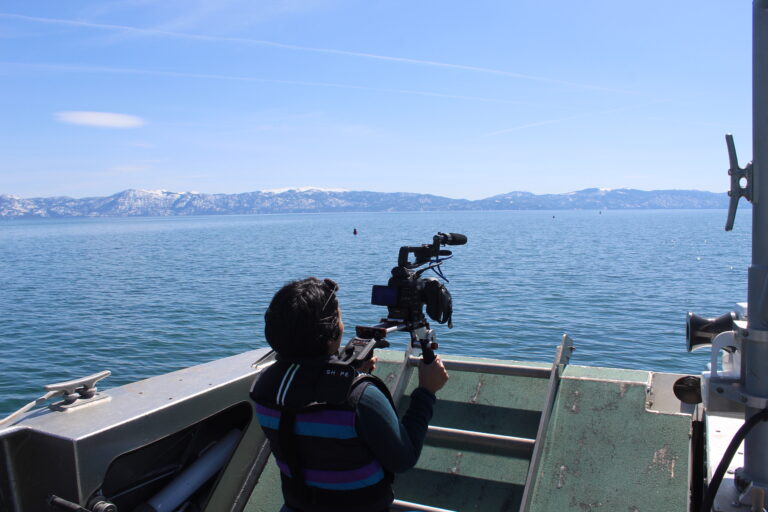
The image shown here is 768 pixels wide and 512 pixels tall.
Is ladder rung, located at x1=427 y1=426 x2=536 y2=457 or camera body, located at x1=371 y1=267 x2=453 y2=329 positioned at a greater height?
camera body, located at x1=371 y1=267 x2=453 y2=329

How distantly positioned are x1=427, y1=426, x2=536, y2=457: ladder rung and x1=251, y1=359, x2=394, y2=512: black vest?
183 cm

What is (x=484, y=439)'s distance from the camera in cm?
422

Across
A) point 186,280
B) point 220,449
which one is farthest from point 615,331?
point 186,280

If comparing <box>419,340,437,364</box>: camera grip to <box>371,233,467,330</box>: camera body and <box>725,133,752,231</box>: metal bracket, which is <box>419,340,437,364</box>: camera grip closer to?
<box>371,233,467,330</box>: camera body

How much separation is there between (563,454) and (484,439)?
0.48m

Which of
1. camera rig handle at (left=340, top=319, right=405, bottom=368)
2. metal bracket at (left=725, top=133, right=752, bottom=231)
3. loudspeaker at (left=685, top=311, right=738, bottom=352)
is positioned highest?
metal bracket at (left=725, top=133, right=752, bottom=231)

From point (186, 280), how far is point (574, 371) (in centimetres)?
3199

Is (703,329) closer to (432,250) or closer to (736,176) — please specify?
(736,176)

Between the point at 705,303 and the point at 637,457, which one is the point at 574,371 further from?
the point at 705,303

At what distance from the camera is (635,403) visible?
4242 millimetres

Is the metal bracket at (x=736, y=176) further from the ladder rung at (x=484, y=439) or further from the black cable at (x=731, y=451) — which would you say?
the ladder rung at (x=484, y=439)

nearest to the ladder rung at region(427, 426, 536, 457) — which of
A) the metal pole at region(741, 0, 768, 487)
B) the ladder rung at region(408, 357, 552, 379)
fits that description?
the ladder rung at region(408, 357, 552, 379)

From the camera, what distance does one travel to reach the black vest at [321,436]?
2311mm

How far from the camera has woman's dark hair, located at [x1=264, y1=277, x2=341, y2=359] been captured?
238 centimetres
